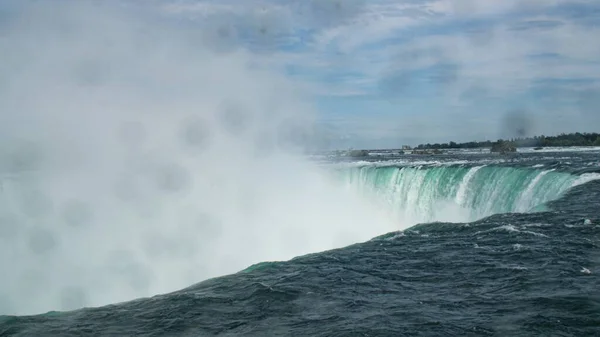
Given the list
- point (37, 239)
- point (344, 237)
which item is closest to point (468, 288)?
point (37, 239)

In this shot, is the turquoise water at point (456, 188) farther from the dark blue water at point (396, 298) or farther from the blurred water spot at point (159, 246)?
the blurred water spot at point (159, 246)

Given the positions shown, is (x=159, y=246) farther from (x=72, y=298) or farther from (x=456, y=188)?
(x=456, y=188)

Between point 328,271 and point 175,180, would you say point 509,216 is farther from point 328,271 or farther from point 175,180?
point 175,180

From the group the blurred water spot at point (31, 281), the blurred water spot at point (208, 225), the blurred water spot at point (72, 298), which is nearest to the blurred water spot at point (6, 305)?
the blurred water spot at point (31, 281)

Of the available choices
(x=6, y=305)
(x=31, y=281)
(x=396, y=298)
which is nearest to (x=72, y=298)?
(x=31, y=281)

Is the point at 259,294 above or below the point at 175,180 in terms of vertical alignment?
below

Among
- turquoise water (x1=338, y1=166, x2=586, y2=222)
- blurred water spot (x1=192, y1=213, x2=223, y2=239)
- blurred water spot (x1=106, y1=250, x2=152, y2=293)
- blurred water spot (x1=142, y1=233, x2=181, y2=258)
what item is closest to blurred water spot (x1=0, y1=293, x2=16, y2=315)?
blurred water spot (x1=106, y1=250, x2=152, y2=293)
